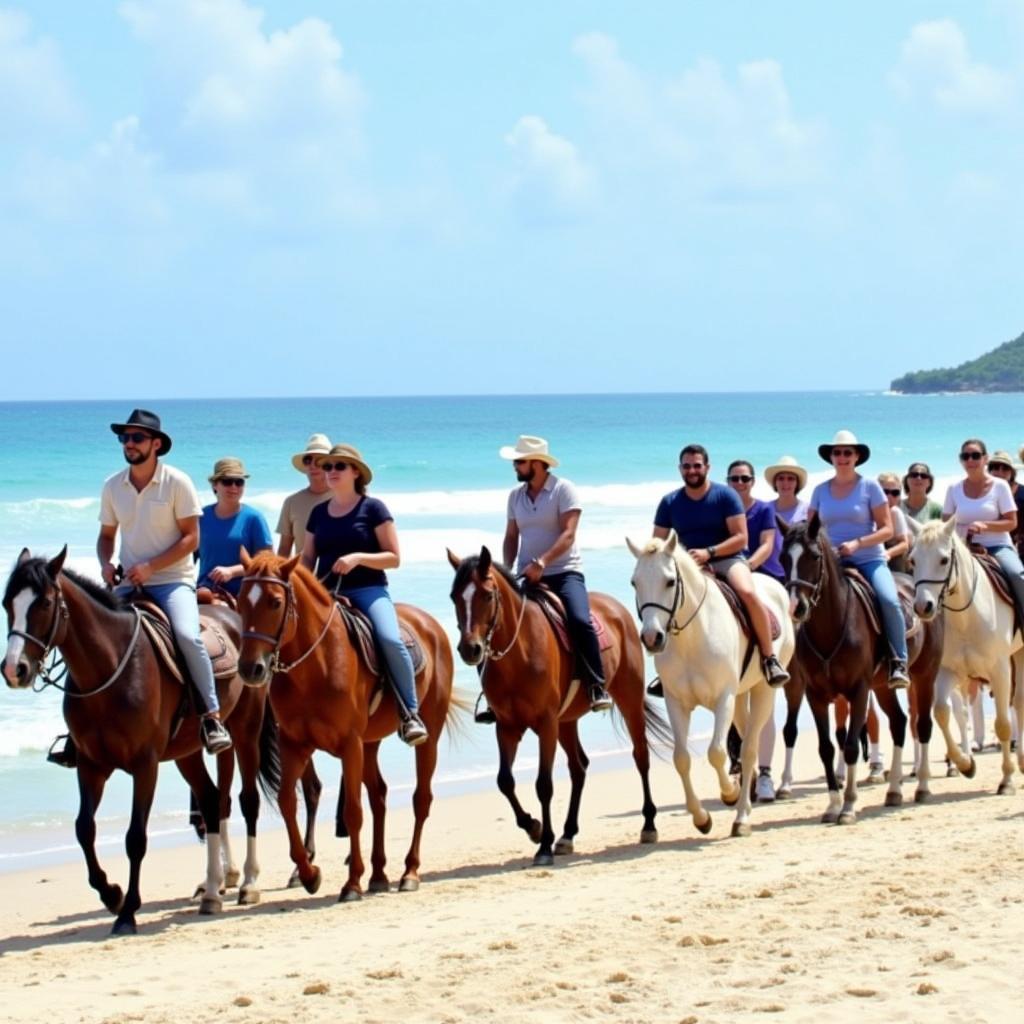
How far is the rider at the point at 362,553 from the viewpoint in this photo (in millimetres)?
9477

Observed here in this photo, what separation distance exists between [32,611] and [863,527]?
5776mm

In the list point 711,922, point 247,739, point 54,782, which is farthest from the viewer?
point 54,782

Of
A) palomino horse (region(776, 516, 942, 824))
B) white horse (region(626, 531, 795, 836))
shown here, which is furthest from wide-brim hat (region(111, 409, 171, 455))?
palomino horse (region(776, 516, 942, 824))

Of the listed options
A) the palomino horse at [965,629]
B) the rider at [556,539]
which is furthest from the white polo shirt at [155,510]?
the palomino horse at [965,629]

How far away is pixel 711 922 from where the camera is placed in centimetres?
764

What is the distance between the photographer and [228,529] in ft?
34.0

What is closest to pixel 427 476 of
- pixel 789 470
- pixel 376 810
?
pixel 789 470

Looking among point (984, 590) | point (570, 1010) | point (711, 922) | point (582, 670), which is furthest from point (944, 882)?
point (984, 590)

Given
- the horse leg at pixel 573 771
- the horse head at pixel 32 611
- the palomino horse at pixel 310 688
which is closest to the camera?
the horse head at pixel 32 611

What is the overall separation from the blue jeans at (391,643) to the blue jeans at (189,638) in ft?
2.98

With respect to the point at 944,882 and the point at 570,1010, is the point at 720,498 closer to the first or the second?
the point at 944,882

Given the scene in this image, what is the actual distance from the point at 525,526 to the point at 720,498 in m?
1.20

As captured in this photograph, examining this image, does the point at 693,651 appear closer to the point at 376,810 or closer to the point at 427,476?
the point at 376,810

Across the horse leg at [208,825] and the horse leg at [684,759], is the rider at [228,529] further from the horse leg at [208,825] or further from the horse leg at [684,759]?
the horse leg at [684,759]
